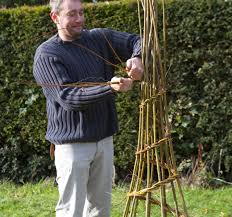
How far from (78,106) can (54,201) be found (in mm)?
2463

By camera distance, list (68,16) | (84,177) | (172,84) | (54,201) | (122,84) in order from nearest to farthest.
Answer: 1. (122,84)
2. (68,16)
3. (84,177)
4. (54,201)
5. (172,84)

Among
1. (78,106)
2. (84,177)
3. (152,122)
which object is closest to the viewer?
(152,122)

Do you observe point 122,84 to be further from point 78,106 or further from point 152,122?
point 78,106

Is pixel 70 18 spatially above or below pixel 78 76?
above

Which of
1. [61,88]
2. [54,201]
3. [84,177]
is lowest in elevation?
[54,201]

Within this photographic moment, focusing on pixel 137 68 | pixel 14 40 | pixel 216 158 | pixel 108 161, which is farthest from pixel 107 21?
pixel 137 68

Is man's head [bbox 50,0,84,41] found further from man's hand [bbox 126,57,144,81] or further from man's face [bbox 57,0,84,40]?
man's hand [bbox 126,57,144,81]

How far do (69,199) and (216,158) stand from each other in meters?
2.51

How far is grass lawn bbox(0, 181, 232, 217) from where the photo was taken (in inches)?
201

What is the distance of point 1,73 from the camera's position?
246 inches

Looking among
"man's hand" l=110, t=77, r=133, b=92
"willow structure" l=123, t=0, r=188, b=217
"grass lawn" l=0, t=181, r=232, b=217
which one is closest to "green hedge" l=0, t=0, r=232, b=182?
"grass lawn" l=0, t=181, r=232, b=217

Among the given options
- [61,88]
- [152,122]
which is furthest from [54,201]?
[152,122]

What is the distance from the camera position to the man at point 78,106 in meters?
3.42

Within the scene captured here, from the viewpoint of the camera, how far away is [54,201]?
553cm
